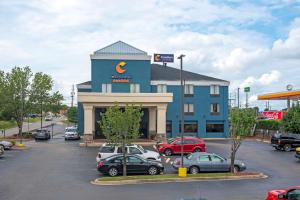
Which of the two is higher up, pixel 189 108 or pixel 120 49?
pixel 120 49

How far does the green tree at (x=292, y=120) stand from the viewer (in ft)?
160

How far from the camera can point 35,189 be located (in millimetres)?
21969

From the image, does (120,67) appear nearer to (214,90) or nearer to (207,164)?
(214,90)

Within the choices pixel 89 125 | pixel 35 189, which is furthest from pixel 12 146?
pixel 35 189

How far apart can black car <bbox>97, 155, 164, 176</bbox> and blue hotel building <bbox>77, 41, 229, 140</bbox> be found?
25464mm

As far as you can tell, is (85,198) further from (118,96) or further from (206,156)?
(118,96)

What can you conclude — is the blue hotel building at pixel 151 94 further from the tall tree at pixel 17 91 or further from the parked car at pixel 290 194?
the parked car at pixel 290 194

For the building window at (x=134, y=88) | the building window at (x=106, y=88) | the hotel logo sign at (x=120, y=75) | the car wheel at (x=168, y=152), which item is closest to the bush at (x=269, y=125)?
the building window at (x=134, y=88)

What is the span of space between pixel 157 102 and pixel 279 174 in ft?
91.6

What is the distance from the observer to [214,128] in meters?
63.3

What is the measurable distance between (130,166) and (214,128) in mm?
38485

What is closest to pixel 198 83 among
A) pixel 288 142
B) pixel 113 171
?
pixel 288 142

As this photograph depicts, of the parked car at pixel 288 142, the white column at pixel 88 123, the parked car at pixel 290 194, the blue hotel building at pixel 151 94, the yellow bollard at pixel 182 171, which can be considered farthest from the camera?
the blue hotel building at pixel 151 94

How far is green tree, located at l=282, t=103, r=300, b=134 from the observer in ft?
160
